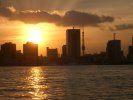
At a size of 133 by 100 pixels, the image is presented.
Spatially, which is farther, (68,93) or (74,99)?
(68,93)

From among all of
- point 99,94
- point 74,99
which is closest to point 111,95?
point 99,94

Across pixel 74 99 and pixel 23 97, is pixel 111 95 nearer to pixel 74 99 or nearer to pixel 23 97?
pixel 74 99

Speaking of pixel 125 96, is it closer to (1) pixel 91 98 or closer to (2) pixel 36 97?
(1) pixel 91 98

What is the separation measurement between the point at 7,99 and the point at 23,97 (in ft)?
11.2

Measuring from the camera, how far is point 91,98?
6719cm

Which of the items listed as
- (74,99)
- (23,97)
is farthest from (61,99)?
(23,97)

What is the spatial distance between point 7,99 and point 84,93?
46.5 feet

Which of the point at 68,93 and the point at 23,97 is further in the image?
the point at 68,93

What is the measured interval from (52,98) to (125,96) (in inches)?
419

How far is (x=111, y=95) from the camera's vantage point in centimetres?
7131

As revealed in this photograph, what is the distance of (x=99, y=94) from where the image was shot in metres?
→ 72.6

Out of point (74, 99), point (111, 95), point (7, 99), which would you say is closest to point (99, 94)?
point (111, 95)

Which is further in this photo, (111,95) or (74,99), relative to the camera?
(111,95)

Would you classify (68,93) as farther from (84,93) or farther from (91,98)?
(91,98)
